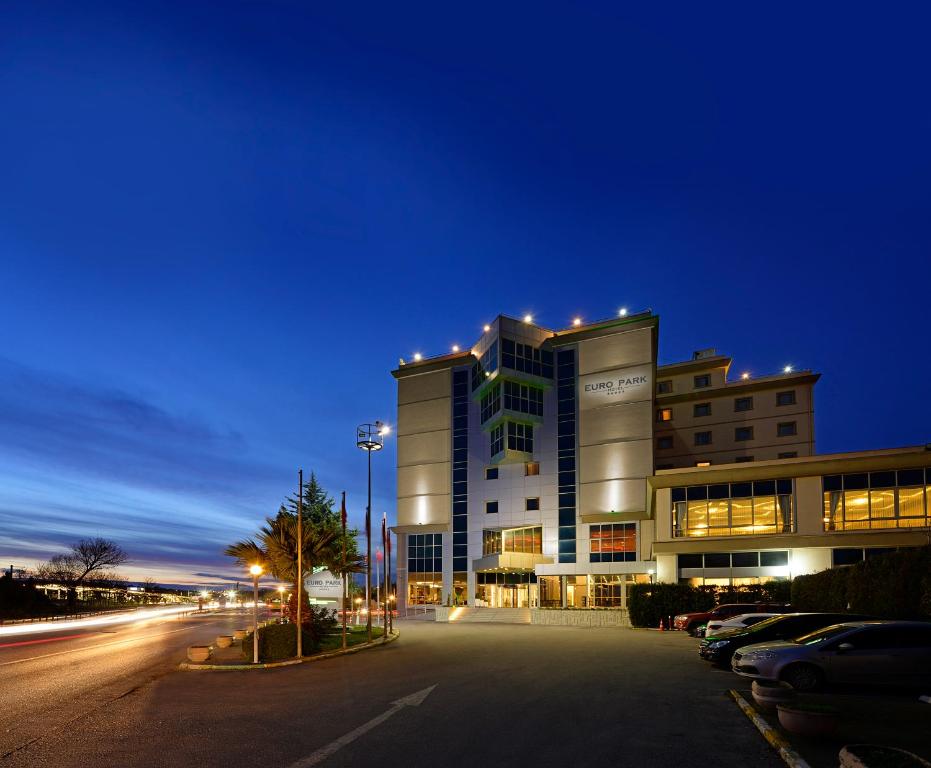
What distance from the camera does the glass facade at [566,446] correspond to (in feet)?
230

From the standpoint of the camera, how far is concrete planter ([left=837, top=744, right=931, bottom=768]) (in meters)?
7.77

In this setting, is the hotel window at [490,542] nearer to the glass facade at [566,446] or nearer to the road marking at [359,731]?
the glass facade at [566,446]

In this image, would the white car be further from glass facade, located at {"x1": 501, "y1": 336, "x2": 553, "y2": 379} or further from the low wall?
glass facade, located at {"x1": 501, "y1": 336, "x2": 553, "y2": 379}

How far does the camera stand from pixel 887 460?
43.5m

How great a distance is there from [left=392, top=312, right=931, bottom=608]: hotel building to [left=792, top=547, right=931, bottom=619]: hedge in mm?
27079

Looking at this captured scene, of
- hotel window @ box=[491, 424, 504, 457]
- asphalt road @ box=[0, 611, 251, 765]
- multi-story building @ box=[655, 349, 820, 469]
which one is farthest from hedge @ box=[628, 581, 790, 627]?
multi-story building @ box=[655, 349, 820, 469]

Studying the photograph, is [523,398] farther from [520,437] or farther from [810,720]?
[810,720]

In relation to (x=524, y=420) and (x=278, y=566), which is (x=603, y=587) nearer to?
(x=524, y=420)

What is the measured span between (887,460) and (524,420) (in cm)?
3516

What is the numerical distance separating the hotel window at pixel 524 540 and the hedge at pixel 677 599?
97.5 feet

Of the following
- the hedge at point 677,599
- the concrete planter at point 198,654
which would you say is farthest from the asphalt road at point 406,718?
the hedge at point 677,599

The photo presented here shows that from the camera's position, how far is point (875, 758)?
7.98 m

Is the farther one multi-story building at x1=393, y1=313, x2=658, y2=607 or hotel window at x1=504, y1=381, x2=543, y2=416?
hotel window at x1=504, y1=381, x2=543, y2=416

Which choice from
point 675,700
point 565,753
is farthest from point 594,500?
point 565,753
